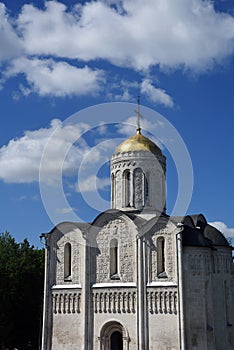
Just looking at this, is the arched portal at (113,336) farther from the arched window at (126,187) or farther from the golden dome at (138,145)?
the golden dome at (138,145)

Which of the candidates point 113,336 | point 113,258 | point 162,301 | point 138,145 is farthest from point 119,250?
point 138,145

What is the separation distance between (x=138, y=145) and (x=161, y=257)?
681 centimetres

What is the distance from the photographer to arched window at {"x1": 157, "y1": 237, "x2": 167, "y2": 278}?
21.4 m

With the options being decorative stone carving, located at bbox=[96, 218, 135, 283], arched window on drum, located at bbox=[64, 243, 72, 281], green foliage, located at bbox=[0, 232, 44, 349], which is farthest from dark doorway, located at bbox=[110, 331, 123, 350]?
green foliage, located at bbox=[0, 232, 44, 349]

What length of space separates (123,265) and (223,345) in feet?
21.3

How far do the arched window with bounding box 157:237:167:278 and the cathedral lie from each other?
49 mm

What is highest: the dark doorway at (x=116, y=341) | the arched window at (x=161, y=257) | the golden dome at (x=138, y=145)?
the golden dome at (x=138, y=145)

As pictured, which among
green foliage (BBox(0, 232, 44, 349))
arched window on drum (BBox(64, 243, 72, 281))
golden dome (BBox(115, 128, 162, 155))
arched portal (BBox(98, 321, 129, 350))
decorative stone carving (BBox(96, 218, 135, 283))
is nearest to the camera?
arched portal (BBox(98, 321, 129, 350))

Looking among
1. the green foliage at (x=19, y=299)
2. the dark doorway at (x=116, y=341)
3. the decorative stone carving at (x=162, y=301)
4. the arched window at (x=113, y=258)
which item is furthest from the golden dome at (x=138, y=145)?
the green foliage at (x=19, y=299)

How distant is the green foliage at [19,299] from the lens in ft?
88.5

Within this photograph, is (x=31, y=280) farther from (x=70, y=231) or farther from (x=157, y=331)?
(x=157, y=331)

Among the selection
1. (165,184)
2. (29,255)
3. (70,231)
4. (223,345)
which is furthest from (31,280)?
(223,345)

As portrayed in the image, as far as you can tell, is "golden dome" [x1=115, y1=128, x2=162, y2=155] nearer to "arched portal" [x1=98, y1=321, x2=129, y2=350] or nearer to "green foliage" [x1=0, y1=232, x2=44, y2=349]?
"arched portal" [x1=98, y1=321, x2=129, y2=350]

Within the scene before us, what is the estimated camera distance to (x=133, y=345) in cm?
2088
